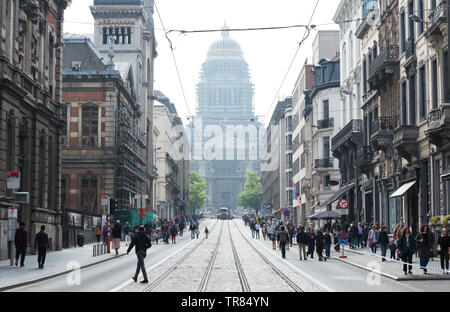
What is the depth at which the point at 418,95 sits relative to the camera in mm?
38562

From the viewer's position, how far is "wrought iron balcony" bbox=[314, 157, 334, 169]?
255 feet

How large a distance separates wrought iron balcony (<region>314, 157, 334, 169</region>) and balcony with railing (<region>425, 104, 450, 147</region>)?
138ft

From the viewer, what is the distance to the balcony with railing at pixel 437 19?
3234cm

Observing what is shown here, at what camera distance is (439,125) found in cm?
3272

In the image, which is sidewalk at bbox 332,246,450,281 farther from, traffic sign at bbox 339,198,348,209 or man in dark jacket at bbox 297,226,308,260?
traffic sign at bbox 339,198,348,209

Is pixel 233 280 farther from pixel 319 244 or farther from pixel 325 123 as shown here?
pixel 325 123

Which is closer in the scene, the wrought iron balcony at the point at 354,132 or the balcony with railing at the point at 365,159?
the balcony with railing at the point at 365,159

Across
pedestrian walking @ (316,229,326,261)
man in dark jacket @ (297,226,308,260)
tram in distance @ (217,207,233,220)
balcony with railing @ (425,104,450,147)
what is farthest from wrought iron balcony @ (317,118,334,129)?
tram in distance @ (217,207,233,220)

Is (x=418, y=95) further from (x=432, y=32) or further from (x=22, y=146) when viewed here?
(x=22, y=146)

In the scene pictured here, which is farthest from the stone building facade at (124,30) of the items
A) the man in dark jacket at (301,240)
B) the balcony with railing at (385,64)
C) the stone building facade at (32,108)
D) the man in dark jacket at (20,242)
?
the man in dark jacket at (20,242)

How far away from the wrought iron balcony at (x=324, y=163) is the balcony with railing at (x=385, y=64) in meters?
31.3

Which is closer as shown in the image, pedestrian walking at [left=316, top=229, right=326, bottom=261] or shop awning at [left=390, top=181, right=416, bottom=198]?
pedestrian walking at [left=316, top=229, right=326, bottom=261]

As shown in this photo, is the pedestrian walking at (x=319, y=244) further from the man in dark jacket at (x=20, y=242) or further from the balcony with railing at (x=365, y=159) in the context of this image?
the balcony with railing at (x=365, y=159)

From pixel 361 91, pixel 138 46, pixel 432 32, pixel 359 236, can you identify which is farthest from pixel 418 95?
pixel 138 46
